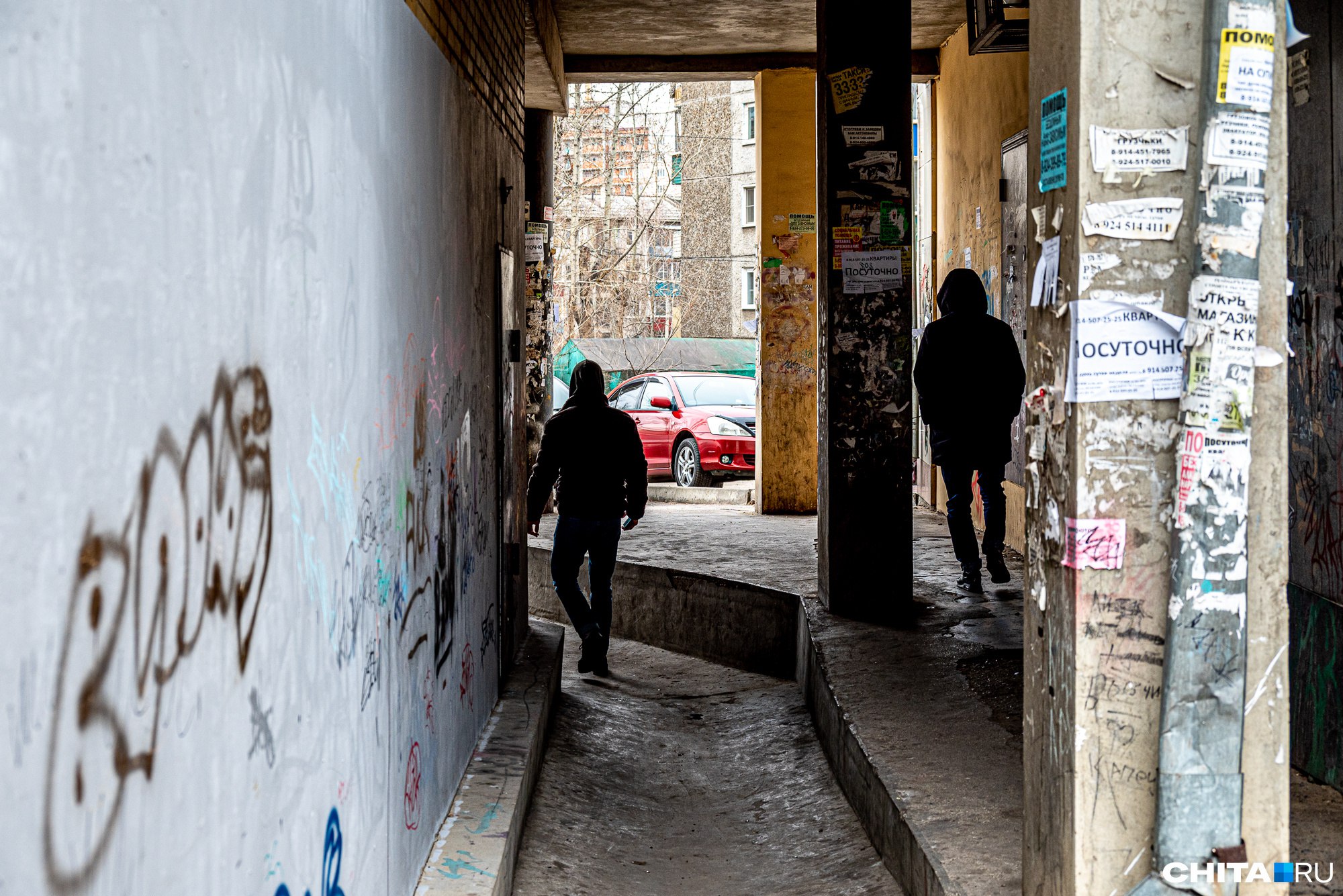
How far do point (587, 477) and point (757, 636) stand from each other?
6.28 feet

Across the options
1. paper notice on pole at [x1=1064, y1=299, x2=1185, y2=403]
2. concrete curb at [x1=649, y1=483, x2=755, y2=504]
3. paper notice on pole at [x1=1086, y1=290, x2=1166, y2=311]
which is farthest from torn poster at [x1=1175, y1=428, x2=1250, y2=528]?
concrete curb at [x1=649, y1=483, x2=755, y2=504]

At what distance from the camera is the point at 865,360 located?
774cm

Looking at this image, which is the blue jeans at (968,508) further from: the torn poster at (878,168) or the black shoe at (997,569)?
the torn poster at (878,168)

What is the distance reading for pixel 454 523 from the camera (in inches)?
190

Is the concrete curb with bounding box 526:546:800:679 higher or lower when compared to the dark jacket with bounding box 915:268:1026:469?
lower

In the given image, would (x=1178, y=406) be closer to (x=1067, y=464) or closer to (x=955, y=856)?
(x=1067, y=464)

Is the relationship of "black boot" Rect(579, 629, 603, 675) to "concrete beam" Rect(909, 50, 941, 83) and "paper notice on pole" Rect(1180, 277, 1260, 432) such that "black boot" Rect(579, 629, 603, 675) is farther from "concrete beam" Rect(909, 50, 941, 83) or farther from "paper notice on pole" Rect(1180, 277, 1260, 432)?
"concrete beam" Rect(909, 50, 941, 83)

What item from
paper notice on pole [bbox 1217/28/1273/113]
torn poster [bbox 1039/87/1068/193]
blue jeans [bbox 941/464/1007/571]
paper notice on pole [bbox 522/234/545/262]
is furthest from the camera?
paper notice on pole [bbox 522/234/545/262]

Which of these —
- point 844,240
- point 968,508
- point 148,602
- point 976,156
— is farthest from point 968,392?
point 148,602

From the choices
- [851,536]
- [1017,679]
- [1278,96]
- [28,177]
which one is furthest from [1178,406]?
[851,536]

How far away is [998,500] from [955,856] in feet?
14.3

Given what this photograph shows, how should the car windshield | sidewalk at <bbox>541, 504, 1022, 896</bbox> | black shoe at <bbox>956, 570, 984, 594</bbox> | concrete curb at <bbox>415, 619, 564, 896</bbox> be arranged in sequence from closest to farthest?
concrete curb at <bbox>415, 619, 564, 896</bbox>, sidewalk at <bbox>541, 504, 1022, 896</bbox>, black shoe at <bbox>956, 570, 984, 594</bbox>, the car windshield

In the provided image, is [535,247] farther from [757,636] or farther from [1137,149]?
[1137,149]

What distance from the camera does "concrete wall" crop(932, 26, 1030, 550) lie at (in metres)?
9.84
